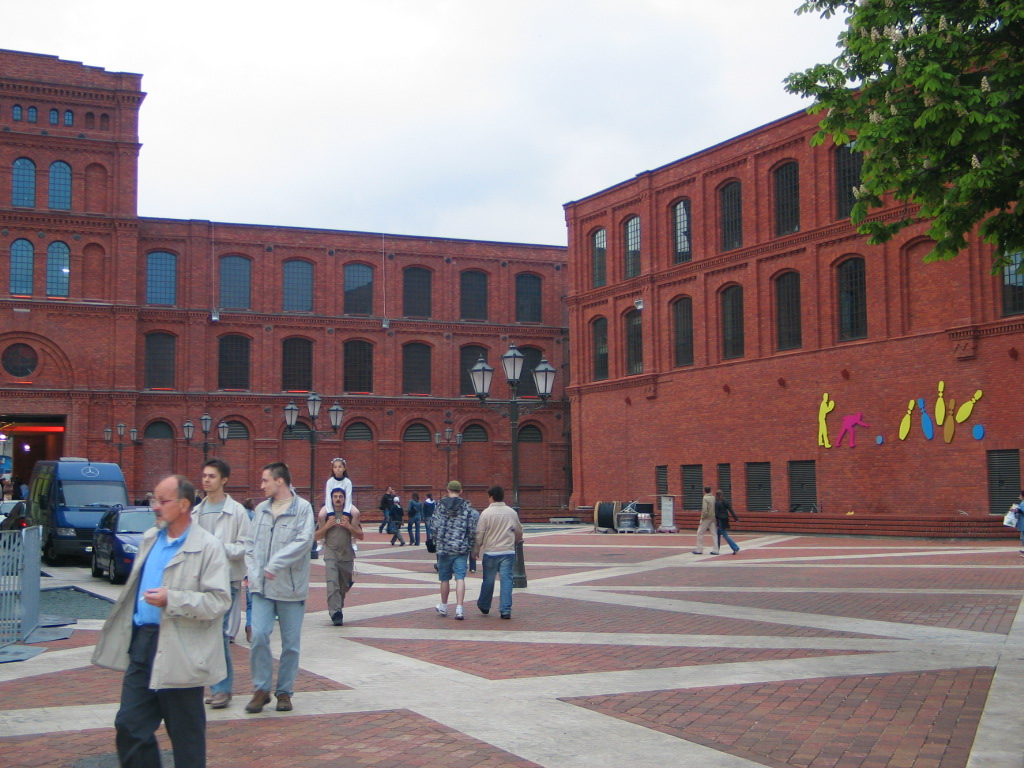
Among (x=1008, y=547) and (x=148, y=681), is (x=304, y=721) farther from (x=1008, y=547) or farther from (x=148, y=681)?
(x=1008, y=547)

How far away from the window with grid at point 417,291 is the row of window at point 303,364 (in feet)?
5.99

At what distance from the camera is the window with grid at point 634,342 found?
4306 cm

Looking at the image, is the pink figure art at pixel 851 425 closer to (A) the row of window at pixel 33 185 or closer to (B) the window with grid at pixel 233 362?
(B) the window with grid at pixel 233 362

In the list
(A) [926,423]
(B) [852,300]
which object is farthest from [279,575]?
(B) [852,300]

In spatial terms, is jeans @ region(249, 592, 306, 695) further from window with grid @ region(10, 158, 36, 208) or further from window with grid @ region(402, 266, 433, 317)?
window with grid @ region(402, 266, 433, 317)

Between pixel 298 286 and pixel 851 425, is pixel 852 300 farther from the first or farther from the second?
pixel 298 286

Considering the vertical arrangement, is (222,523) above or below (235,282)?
below

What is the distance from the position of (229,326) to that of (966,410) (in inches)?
1372

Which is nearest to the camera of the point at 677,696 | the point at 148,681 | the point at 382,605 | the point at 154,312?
the point at 148,681

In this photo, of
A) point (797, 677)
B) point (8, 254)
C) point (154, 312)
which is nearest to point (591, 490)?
point (154, 312)

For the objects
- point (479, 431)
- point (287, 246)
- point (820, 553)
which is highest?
point (287, 246)

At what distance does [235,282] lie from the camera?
170ft

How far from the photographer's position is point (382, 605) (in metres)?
14.7

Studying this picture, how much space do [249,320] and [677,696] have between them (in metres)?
45.9
